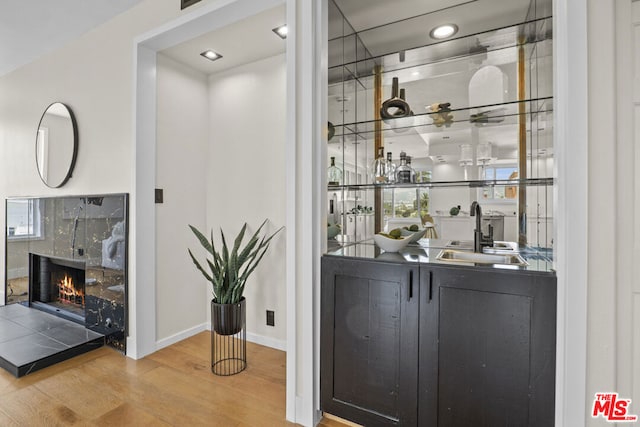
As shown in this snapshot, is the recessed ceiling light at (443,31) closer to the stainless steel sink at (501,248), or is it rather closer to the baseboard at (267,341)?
the stainless steel sink at (501,248)

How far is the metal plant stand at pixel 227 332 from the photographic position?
217 cm

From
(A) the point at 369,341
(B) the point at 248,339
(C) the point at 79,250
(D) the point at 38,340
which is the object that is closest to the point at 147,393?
(B) the point at 248,339

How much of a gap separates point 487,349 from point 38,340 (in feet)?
10.6

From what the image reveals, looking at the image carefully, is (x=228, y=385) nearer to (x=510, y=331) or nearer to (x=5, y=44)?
(x=510, y=331)

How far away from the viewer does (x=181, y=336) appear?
8.96 ft

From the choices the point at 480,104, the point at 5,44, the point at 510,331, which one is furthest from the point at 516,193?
the point at 5,44

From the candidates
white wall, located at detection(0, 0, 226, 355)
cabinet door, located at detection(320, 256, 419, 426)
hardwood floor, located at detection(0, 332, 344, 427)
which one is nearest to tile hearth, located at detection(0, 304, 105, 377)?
hardwood floor, located at detection(0, 332, 344, 427)

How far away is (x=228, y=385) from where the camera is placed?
206cm

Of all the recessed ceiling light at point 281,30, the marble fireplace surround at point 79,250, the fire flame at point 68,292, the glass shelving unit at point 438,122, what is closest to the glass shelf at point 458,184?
the glass shelving unit at point 438,122

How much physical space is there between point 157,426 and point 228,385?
0.48m

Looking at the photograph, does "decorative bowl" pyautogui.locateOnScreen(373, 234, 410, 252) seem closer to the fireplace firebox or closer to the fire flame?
the fireplace firebox

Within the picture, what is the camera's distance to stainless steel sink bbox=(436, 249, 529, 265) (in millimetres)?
1476

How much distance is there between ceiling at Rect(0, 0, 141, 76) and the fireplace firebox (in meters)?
2.03

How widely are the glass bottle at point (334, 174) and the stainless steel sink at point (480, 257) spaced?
2.41 feet
